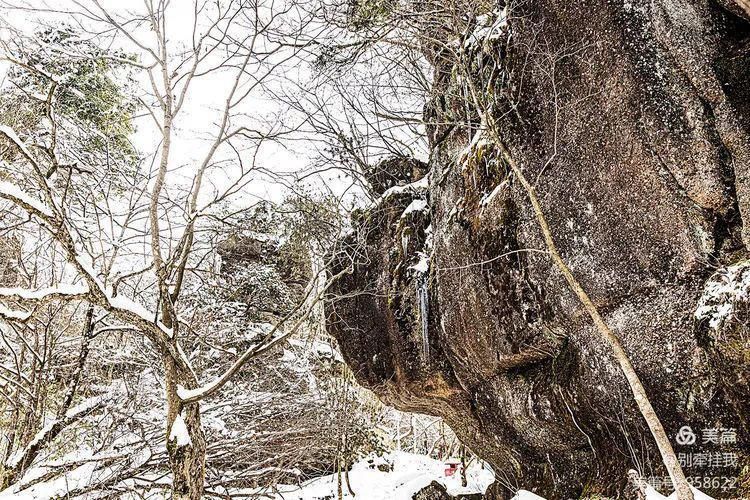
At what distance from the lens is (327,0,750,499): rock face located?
394 cm

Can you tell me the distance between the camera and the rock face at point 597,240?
3.94 metres

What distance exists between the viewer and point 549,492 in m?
6.39

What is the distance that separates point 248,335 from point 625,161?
802cm

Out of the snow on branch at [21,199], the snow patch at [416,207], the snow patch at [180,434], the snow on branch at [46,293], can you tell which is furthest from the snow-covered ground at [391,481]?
the snow on branch at [21,199]

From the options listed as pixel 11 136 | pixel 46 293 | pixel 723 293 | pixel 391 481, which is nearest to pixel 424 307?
pixel 723 293

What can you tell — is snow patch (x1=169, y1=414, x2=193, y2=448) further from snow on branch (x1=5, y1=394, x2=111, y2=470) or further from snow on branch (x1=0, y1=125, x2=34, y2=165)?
snow on branch (x1=0, y1=125, x2=34, y2=165)

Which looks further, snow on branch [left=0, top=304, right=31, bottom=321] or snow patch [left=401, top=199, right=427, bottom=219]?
snow patch [left=401, top=199, right=427, bottom=219]

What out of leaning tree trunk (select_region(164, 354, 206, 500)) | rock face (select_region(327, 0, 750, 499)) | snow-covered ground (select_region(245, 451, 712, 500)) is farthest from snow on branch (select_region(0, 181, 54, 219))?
snow-covered ground (select_region(245, 451, 712, 500))

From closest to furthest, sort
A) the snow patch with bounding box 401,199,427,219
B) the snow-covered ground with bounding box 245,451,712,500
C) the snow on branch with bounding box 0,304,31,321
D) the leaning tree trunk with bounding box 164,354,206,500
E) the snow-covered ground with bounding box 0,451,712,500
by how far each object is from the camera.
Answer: the snow on branch with bounding box 0,304,31,321 → the leaning tree trunk with bounding box 164,354,206,500 → the snow patch with bounding box 401,199,427,219 → the snow-covered ground with bounding box 0,451,712,500 → the snow-covered ground with bounding box 245,451,712,500

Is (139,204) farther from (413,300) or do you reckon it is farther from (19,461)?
(413,300)

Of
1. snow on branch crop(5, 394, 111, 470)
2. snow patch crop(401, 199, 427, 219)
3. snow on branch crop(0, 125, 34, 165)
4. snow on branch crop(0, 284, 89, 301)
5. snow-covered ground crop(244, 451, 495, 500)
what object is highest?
snow on branch crop(0, 125, 34, 165)

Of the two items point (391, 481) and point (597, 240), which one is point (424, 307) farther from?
point (391, 481)

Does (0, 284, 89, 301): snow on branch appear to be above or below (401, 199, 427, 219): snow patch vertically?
below

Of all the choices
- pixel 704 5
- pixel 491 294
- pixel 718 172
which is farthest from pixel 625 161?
pixel 491 294
